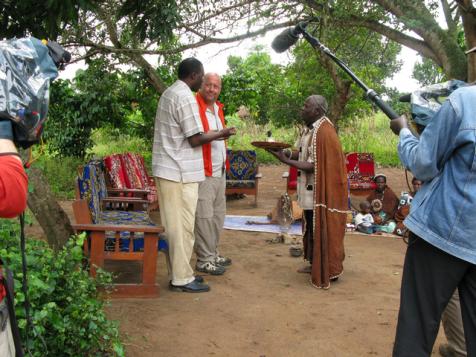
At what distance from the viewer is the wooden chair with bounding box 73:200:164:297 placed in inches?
164

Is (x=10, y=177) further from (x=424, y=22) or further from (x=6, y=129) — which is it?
(x=424, y=22)

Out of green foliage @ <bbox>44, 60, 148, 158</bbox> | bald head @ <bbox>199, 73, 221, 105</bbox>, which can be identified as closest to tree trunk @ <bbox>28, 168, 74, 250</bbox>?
bald head @ <bbox>199, 73, 221, 105</bbox>

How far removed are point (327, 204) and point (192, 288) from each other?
1.40 metres

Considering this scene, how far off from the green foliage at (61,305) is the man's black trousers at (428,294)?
1.43 meters

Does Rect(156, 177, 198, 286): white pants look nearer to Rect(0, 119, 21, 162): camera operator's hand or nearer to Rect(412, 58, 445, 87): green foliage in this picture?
Rect(0, 119, 21, 162): camera operator's hand

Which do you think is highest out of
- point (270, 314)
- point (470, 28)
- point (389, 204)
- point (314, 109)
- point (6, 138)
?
point (470, 28)

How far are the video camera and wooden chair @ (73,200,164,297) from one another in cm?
267

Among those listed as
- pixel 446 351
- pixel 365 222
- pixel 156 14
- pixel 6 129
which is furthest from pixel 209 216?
pixel 6 129

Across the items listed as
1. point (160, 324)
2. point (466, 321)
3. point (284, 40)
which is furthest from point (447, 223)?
point (284, 40)

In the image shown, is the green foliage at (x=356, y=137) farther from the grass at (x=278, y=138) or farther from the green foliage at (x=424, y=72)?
the green foliage at (x=424, y=72)

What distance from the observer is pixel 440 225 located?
2.29 m

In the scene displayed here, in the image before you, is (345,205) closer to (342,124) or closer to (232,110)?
(232,110)

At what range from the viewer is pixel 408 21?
253 inches

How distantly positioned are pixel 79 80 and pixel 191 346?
7.68 metres
